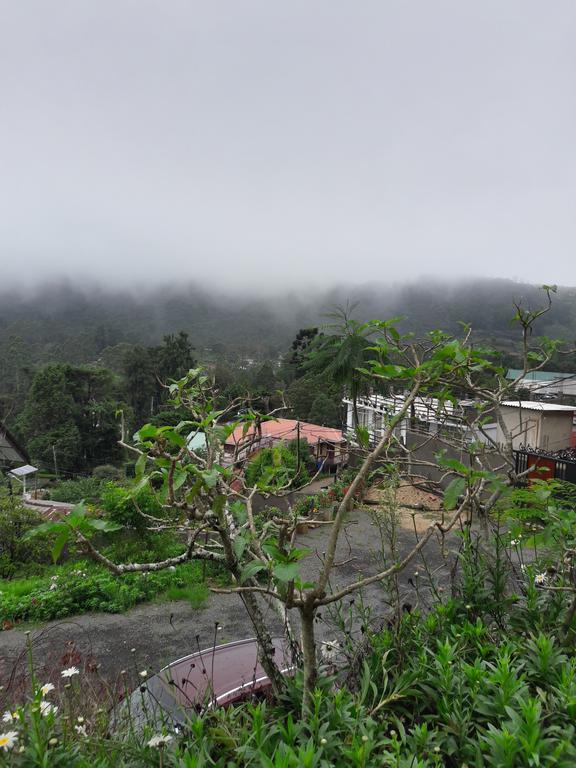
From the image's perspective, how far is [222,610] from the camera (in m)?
5.57

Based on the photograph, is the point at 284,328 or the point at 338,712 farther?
the point at 284,328

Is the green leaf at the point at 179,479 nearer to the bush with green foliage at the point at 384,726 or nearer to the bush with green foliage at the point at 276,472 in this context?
the bush with green foliage at the point at 276,472

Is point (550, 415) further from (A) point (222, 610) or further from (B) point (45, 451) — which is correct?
(B) point (45, 451)

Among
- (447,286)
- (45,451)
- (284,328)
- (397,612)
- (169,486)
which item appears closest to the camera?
(169,486)

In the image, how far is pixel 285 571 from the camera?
3.99 feet

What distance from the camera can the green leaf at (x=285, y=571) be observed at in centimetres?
119

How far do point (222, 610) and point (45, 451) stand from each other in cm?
2446

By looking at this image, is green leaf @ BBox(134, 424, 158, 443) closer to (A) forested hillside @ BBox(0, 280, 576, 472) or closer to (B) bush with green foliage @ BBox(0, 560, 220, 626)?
(A) forested hillside @ BBox(0, 280, 576, 472)

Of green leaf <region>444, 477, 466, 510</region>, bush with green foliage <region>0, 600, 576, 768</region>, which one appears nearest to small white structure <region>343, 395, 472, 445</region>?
green leaf <region>444, 477, 466, 510</region>

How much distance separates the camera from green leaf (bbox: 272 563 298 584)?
119cm

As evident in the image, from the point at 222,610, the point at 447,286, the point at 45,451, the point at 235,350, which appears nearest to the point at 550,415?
the point at 222,610

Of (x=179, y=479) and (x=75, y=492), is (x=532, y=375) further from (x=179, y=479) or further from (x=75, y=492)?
(x=75, y=492)

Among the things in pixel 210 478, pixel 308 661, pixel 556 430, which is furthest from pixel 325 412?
pixel 210 478

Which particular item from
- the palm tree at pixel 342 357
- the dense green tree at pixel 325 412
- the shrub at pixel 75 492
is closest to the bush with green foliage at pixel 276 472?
the palm tree at pixel 342 357
